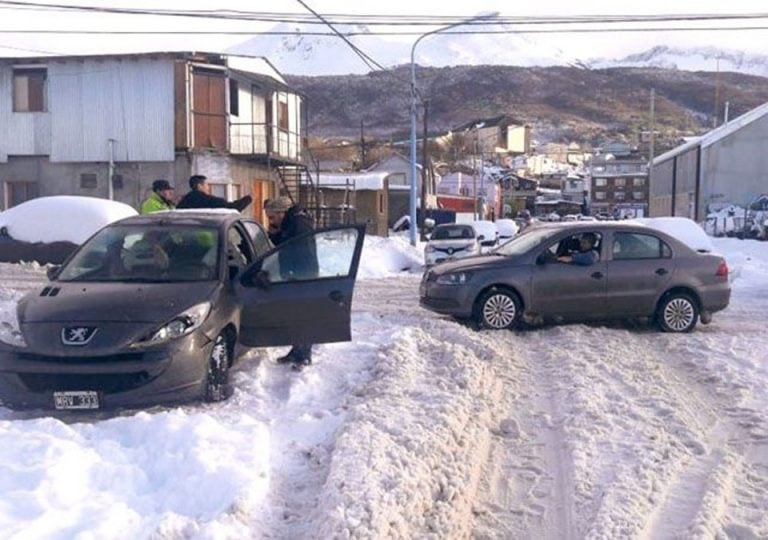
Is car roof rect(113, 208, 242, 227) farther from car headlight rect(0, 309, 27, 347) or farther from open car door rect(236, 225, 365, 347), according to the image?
car headlight rect(0, 309, 27, 347)

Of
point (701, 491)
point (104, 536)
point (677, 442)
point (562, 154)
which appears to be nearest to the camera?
point (104, 536)

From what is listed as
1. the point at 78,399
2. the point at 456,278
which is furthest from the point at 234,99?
the point at 78,399

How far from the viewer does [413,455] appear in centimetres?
629

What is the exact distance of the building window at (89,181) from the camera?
33500 mm

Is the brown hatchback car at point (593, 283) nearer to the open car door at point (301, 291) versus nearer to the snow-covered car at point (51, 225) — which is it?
the open car door at point (301, 291)

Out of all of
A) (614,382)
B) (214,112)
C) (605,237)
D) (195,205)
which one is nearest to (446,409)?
(614,382)

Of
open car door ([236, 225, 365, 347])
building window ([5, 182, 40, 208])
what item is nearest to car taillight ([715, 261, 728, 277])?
open car door ([236, 225, 365, 347])

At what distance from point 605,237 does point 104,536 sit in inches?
368

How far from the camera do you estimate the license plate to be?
22.8 ft

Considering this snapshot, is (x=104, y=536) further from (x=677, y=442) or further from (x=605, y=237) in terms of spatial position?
(x=605, y=237)

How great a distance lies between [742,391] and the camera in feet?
29.3

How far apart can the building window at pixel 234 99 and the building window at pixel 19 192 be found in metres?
7.15

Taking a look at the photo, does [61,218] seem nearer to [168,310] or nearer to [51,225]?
[51,225]

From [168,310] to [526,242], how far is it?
7.06 metres
